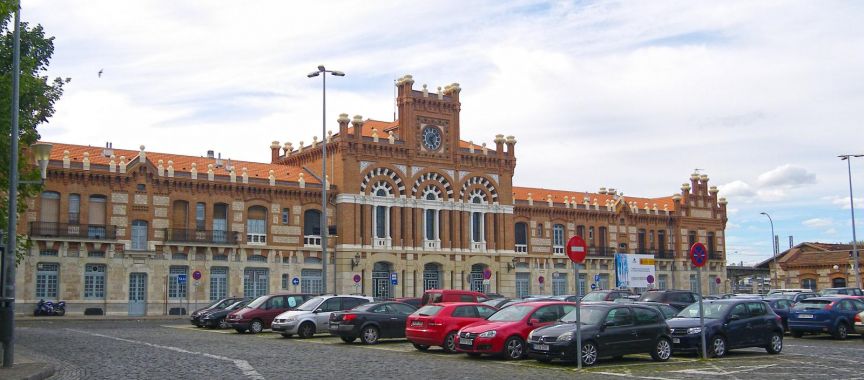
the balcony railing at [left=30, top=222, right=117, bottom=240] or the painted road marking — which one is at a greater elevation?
the balcony railing at [left=30, top=222, right=117, bottom=240]

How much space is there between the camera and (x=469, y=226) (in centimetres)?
6169

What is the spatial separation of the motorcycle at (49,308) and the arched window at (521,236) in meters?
32.0

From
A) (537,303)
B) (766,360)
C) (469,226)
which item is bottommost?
(766,360)

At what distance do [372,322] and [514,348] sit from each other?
7.05m

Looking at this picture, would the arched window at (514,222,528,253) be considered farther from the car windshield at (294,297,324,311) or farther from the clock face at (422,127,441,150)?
the car windshield at (294,297,324,311)

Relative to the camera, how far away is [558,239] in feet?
225

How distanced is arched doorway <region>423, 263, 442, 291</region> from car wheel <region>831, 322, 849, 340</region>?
32.9m

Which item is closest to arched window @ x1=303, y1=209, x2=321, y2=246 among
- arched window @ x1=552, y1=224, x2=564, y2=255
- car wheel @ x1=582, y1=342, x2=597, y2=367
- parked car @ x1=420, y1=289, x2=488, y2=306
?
arched window @ x1=552, y1=224, x2=564, y2=255

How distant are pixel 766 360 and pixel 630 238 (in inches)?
2026

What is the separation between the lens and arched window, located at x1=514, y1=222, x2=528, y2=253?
6581cm

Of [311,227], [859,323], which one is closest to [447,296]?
[859,323]

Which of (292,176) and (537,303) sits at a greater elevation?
(292,176)

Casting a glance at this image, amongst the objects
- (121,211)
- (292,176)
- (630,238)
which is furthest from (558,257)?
(121,211)

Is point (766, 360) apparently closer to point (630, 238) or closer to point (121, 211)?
point (121, 211)
